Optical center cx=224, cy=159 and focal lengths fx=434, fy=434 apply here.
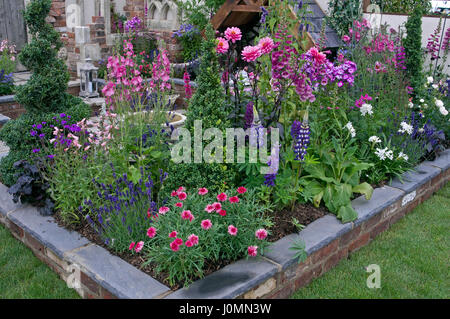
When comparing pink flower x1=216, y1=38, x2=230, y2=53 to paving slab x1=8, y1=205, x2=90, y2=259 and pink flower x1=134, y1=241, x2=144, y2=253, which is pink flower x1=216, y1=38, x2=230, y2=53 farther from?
paving slab x1=8, y1=205, x2=90, y2=259

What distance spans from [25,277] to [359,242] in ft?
8.38

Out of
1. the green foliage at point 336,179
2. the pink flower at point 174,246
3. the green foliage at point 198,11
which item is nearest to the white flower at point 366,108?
the green foliage at point 336,179

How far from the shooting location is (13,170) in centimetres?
375

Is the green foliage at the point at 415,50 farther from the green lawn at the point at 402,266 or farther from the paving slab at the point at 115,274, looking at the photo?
the paving slab at the point at 115,274

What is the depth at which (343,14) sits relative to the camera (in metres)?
6.61

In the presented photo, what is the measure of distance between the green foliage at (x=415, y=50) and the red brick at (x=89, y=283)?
13.0 feet

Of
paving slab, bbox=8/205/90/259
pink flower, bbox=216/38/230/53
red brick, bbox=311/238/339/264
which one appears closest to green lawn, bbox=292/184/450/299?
red brick, bbox=311/238/339/264

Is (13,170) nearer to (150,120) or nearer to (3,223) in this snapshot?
(3,223)

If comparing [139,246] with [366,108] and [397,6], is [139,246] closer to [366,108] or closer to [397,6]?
[366,108]

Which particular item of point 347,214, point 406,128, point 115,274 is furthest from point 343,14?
point 115,274

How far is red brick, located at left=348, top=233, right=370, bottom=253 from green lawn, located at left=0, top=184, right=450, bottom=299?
0.14 feet

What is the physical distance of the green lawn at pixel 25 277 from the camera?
289cm

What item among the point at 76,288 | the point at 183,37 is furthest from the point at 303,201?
the point at 183,37

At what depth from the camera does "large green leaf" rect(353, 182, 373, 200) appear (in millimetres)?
3645
